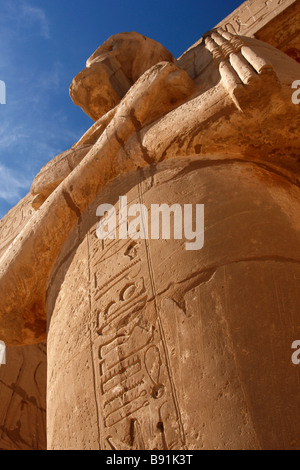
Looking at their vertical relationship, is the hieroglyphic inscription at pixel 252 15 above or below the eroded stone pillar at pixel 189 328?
above

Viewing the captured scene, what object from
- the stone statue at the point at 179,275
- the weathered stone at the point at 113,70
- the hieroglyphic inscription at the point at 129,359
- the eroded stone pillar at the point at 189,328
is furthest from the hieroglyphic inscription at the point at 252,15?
the hieroglyphic inscription at the point at 129,359

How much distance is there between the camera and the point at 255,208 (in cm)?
261

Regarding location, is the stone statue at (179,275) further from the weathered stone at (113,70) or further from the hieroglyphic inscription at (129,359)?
the weathered stone at (113,70)

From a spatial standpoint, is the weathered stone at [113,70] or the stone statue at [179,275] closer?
the stone statue at [179,275]

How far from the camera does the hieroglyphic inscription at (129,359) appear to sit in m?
2.09

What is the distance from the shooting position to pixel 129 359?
2.34 meters

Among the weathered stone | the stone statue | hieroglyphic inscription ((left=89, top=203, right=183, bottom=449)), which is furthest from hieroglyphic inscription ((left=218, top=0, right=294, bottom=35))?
hieroglyphic inscription ((left=89, top=203, right=183, bottom=449))

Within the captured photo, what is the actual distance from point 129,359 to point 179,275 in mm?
421

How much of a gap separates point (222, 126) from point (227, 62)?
19.5 inches

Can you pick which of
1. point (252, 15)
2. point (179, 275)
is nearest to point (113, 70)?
point (252, 15)

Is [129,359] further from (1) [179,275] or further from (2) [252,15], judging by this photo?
(2) [252,15]
